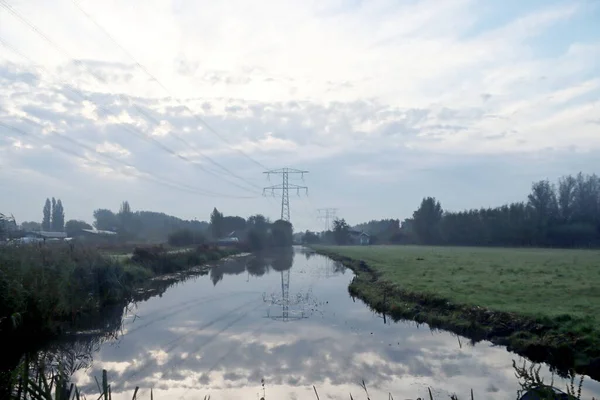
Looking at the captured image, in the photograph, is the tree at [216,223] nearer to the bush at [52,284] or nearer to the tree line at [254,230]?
the tree line at [254,230]

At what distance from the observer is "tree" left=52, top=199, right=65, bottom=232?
72.6m

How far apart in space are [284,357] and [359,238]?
423ft

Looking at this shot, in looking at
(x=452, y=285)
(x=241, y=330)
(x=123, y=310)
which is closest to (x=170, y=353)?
(x=241, y=330)

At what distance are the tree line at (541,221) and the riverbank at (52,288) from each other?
61306 millimetres

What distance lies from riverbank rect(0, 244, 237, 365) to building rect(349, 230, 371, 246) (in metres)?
103

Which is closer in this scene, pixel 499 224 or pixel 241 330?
pixel 241 330

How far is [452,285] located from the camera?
23297 millimetres

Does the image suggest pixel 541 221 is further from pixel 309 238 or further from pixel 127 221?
pixel 309 238

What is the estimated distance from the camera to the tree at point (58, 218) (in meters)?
72.6

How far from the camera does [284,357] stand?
43.5ft

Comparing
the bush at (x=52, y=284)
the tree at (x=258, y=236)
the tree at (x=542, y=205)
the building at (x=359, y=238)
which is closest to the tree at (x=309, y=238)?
the building at (x=359, y=238)

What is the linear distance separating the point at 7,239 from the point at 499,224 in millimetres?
77205

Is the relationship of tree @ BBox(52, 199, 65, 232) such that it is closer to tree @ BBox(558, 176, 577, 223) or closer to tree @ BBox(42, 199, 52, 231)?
tree @ BBox(42, 199, 52, 231)

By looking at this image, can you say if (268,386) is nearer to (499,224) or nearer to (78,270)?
(78,270)
